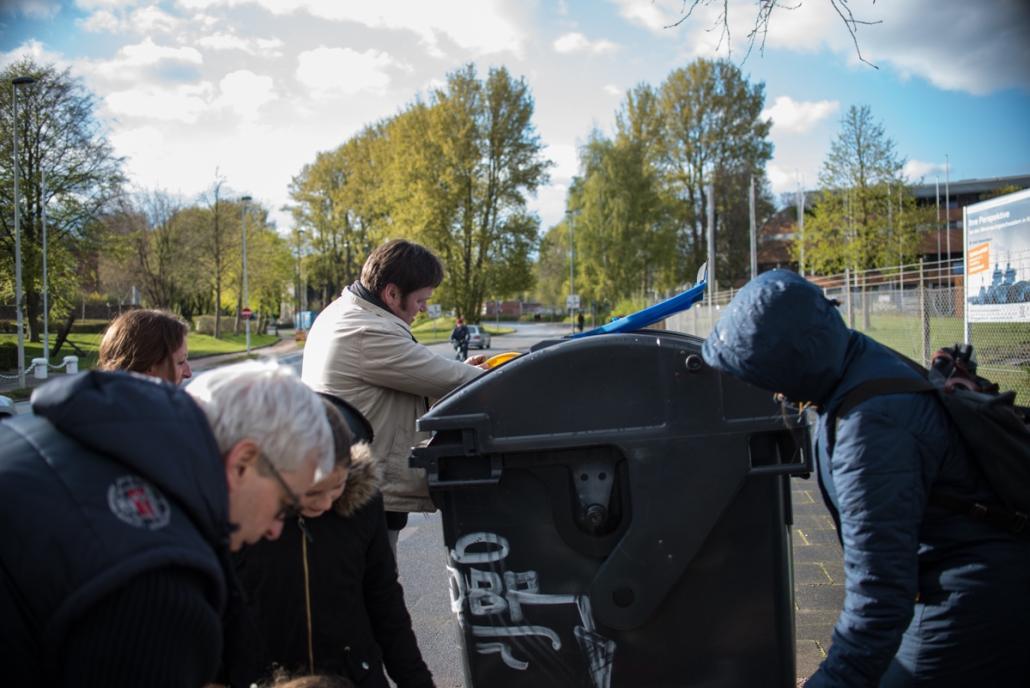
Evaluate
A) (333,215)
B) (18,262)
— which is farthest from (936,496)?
(333,215)

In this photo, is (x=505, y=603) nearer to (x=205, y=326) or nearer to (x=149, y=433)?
(x=149, y=433)

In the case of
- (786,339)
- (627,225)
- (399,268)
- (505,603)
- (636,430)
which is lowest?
(505,603)

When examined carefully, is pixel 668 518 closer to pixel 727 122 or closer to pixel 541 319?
pixel 727 122

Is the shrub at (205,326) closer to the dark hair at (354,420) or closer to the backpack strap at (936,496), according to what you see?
the dark hair at (354,420)

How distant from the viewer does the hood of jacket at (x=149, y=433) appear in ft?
3.89

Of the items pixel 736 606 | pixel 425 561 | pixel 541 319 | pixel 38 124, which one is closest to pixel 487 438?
pixel 736 606

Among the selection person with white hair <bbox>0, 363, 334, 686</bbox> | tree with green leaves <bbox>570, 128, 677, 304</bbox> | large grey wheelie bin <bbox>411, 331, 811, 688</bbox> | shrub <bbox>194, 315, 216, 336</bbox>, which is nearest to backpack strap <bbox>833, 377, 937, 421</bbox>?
large grey wheelie bin <bbox>411, 331, 811, 688</bbox>

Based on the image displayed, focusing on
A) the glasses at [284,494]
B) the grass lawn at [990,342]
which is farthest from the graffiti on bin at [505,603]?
the grass lawn at [990,342]

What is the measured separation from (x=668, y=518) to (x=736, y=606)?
39 centimetres

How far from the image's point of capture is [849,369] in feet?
6.04

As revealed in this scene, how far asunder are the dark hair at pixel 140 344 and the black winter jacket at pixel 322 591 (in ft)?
3.64

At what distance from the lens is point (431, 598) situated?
491cm

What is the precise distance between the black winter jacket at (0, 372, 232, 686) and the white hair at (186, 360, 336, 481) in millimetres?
124

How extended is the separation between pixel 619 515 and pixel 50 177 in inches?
1217
